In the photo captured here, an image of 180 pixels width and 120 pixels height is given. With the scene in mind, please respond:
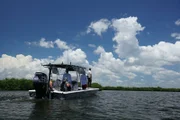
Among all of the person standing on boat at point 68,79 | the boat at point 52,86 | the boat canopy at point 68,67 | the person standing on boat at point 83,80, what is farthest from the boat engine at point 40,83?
the person standing on boat at point 83,80

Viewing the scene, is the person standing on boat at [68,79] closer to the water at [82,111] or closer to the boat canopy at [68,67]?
the boat canopy at [68,67]

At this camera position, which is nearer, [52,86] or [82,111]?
[82,111]

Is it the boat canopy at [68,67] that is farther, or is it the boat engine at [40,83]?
the boat canopy at [68,67]

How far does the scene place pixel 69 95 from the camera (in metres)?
21.8

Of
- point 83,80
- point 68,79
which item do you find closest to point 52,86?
point 68,79

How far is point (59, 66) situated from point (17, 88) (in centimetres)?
3537

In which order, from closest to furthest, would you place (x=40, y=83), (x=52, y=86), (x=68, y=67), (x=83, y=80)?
1. (x=40, y=83)
2. (x=52, y=86)
3. (x=68, y=67)
4. (x=83, y=80)

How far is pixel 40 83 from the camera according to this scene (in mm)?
20484

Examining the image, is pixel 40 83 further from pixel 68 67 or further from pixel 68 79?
pixel 68 67

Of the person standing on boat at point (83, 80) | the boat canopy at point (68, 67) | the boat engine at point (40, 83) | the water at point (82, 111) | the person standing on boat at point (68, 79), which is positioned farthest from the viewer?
the person standing on boat at point (83, 80)

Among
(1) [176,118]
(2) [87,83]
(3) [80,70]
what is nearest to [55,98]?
(3) [80,70]

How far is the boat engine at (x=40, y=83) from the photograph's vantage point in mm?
20375

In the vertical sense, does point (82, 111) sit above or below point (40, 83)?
below

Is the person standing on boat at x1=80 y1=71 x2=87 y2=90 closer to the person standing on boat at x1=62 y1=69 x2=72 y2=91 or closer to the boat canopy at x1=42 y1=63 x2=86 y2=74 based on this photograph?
the boat canopy at x1=42 y1=63 x2=86 y2=74
